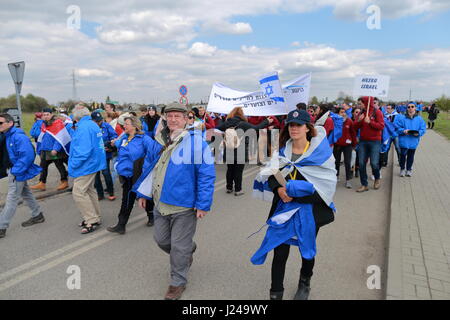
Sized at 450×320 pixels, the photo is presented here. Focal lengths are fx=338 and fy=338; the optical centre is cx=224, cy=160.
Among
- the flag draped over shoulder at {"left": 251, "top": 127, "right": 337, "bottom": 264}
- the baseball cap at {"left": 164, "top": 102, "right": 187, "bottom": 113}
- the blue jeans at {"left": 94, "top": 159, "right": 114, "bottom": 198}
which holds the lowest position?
the blue jeans at {"left": 94, "top": 159, "right": 114, "bottom": 198}

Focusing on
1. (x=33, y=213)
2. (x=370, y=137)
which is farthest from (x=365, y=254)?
(x=33, y=213)

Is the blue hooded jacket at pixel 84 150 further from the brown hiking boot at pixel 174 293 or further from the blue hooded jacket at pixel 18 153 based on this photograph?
the brown hiking boot at pixel 174 293

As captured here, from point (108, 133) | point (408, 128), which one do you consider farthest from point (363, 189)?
point (108, 133)

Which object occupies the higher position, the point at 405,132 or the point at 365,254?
the point at 405,132

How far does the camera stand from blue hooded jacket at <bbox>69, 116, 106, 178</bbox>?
490 cm

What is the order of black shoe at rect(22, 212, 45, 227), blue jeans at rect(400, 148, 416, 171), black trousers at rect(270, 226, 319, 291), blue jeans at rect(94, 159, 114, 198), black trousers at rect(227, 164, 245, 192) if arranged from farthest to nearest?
blue jeans at rect(400, 148, 416, 171) → black trousers at rect(227, 164, 245, 192) → blue jeans at rect(94, 159, 114, 198) → black shoe at rect(22, 212, 45, 227) → black trousers at rect(270, 226, 319, 291)

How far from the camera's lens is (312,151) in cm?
292

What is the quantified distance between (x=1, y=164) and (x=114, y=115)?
379cm

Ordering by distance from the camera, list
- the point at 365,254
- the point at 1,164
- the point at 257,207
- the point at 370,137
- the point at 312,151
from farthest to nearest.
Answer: the point at 370,137, the point at 257,207, the point at 1,164, the point at 365,254, the point at 312,151

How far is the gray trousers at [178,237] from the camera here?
10.7 ft

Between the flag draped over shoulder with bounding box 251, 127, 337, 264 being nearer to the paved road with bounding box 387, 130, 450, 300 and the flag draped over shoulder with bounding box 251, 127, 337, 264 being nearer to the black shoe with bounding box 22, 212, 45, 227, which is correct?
the paved road with bounding box 387, 130, 450, 300

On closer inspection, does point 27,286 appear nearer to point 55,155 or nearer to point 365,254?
point 365,254

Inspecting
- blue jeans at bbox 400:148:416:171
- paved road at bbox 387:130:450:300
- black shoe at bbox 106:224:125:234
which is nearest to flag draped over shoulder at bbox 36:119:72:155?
black shoe at bbox 106:224:125:234

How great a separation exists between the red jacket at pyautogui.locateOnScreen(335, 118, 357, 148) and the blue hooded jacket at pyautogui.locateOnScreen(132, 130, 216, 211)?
5.41m
